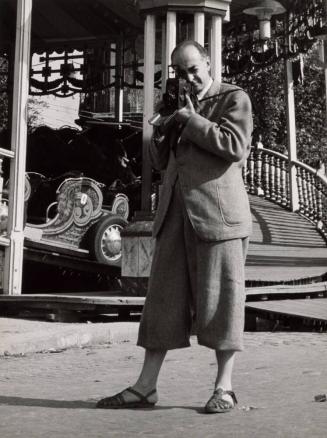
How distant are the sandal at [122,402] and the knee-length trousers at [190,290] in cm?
26

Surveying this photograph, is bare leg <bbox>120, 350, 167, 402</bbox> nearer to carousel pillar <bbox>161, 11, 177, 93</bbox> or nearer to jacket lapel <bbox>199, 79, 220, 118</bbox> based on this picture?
jacket lapel <bbox>199, 79, 220, 118</bbox>

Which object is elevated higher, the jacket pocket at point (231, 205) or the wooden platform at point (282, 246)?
the wooden platform at point (282, 246)

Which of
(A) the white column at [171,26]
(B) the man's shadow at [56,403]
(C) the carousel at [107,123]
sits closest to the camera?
(B) the man's shadow at [56,403]

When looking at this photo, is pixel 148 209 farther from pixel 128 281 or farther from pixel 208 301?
pixel 208 301

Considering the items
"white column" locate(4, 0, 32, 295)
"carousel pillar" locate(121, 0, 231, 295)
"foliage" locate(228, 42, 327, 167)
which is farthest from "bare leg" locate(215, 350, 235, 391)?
"foliage" locate(228, 42, 327, 167)

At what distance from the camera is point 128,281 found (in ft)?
34.6

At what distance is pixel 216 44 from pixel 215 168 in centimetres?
606

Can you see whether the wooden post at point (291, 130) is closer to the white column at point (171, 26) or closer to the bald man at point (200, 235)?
the white column at point (171, 26)

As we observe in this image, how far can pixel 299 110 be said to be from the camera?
Answer: 33219 mm

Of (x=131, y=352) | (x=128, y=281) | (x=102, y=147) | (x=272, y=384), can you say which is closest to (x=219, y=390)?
(x=272, y=384)

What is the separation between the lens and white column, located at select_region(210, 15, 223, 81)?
1112 cm

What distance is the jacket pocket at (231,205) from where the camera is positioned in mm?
5367

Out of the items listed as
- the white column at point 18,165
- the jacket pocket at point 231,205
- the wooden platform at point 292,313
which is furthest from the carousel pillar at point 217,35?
the jacket pocket at point 231,205

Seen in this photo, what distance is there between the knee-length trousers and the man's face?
580 mm
